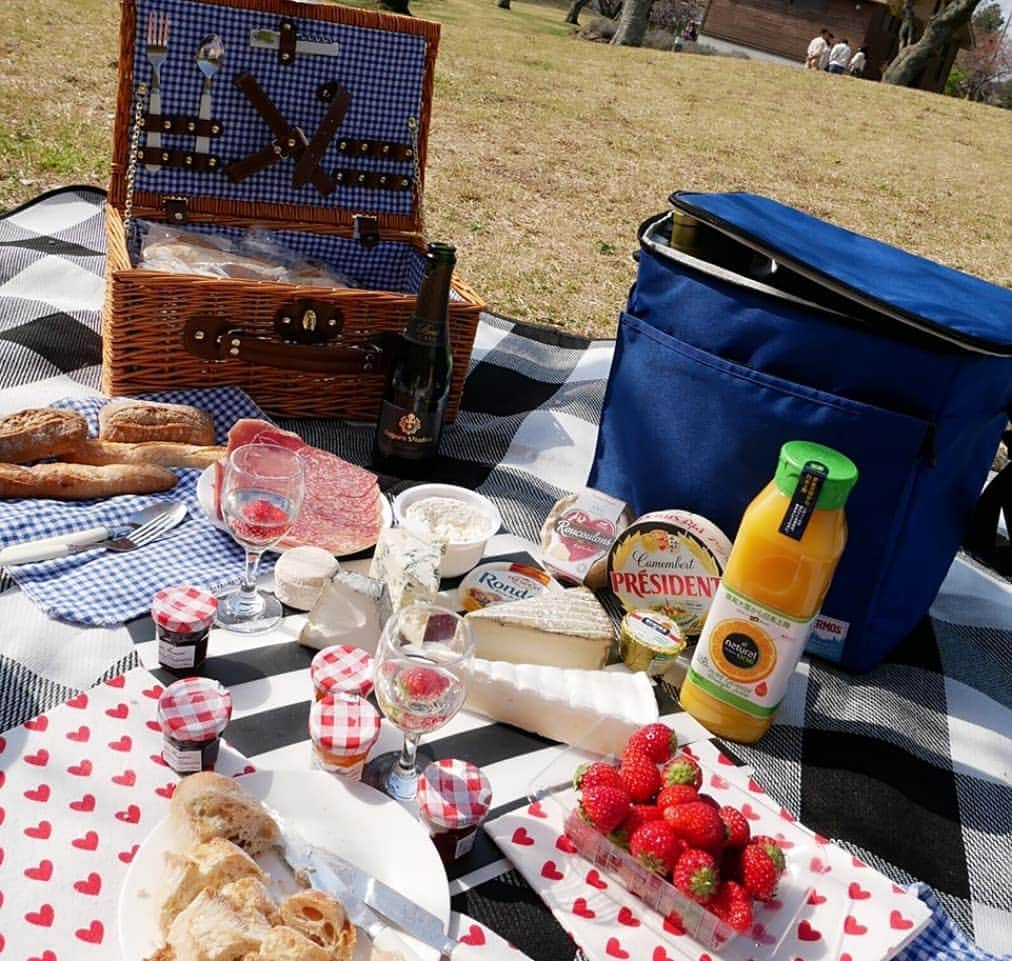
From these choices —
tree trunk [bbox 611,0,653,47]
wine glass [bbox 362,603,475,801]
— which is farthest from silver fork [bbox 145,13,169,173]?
tree trunk [bbox 611,0,653,47]

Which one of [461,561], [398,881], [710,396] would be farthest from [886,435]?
[398,881]

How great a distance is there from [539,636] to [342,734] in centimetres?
39

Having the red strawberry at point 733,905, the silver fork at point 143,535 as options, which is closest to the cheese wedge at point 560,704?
the red strawberry at point 733,905

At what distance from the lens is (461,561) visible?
1.61 metres

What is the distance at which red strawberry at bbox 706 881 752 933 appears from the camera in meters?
0.98

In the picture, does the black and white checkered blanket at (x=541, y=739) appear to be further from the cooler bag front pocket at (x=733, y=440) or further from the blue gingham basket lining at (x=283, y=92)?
the blue gingham basket lining at (x=283, y=92)

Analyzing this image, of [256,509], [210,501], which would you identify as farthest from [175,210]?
[256,509]

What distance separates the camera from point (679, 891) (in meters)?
1.00

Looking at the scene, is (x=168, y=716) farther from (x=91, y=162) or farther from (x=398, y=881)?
(x=91, y=162)

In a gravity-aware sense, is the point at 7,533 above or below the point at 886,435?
below

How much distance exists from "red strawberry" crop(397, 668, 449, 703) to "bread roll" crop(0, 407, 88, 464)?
913 mm

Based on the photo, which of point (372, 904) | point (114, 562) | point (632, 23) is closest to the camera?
point (372, 904)

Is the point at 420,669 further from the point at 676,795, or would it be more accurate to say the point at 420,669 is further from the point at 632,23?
the point at 632,23

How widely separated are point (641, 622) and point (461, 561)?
1.06 feet
